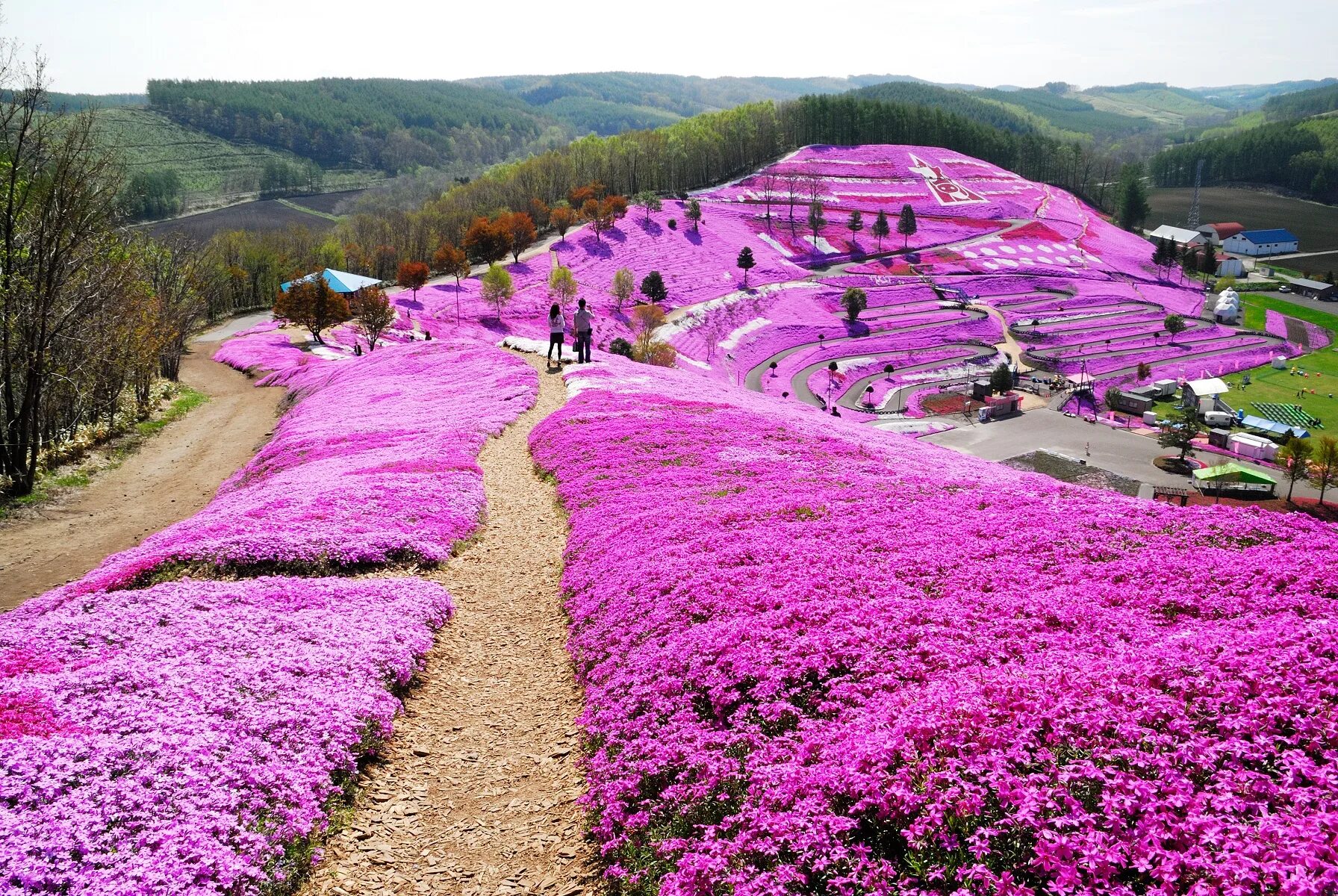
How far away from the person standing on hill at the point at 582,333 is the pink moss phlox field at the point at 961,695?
2503cm

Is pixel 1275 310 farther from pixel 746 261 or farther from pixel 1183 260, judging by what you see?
pixel 746 261

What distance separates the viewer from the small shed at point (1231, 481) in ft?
187

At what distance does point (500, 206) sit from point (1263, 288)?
153 metres

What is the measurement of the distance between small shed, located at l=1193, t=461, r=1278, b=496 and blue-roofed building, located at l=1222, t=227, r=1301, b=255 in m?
168

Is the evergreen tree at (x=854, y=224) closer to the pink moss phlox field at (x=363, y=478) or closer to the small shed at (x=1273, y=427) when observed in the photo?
the small shed at (x=1273, y=427)

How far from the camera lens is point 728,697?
1191 centimetres

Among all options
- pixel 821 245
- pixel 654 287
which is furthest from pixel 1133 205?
pixel 654 287

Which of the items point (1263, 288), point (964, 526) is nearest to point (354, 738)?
point (964, 526)

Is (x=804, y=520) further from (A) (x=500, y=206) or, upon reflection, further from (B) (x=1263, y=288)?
(B) (x=1263, y=288)

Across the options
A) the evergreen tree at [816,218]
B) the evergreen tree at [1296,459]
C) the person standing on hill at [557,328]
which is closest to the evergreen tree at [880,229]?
the evergreen tree at [816,218]

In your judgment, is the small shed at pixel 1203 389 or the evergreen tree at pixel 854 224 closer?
the small shed at pixel 1203 389

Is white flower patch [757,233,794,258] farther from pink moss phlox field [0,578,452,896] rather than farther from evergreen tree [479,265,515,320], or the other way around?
pink moss phlox field [0,578,452,896]

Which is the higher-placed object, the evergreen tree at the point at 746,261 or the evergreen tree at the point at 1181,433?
the evergreen tree at the point at 746,261

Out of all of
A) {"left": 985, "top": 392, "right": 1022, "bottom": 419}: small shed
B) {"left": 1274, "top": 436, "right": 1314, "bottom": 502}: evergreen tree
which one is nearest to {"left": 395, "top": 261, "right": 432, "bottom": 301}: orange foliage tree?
{"left": 985, "top": 392, "right": 1022, "bottom": 419}: small shed
